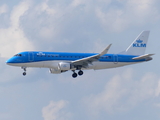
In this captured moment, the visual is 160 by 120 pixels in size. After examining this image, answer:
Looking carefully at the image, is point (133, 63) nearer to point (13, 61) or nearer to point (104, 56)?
point (104, 56)

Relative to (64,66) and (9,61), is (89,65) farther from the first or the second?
(9,61)

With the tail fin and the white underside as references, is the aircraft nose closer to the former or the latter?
the white underside

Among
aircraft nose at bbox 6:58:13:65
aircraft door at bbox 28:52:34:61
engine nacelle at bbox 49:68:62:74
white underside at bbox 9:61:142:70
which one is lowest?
engine nacelle at bbox 49:68:62:74

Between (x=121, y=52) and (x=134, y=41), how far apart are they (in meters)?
6.72

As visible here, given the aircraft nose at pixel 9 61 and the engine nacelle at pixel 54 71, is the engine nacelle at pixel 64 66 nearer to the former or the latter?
the engine nacelle at pixel 54 71

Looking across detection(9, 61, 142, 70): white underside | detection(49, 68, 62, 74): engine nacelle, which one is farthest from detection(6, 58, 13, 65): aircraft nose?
detection(49, 68, 62, 74): engine nacelle

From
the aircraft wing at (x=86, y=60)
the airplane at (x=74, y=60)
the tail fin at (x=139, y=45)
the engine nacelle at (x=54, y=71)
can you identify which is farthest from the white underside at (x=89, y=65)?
the engine nacelle at (x=54, y=71)

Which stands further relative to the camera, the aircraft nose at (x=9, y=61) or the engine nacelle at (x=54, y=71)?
the engine nacelle at (x=54, y=71)

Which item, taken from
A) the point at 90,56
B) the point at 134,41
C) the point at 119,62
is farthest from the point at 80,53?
the point at 134,41

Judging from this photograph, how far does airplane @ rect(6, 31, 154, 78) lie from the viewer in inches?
3610

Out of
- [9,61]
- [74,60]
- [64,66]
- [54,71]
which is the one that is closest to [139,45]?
[74,60]

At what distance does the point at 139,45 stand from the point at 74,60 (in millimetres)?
18374

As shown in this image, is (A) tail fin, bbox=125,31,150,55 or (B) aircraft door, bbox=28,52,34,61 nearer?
(B) aircraft door, bbox=28,52,34,61

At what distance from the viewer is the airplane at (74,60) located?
91.7 m
